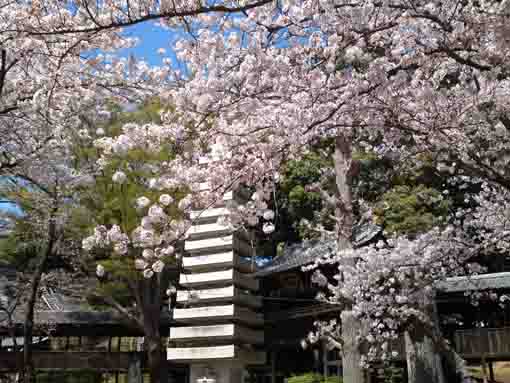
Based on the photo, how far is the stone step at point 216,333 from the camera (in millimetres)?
15000

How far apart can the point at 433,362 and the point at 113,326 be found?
36.6 feet

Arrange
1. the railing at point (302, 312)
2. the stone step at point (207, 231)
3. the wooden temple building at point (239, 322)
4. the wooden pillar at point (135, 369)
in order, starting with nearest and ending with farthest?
1. the wooden temple building at point (239, 322)
2. the railing at point (302, 312)
3. the stone step at point (207, 231)
4. the wooden pillar at point (135, 369)

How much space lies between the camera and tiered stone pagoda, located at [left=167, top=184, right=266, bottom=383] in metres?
15.1

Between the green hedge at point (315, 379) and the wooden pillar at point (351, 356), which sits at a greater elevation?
the wooden pillar at point (351, 356)

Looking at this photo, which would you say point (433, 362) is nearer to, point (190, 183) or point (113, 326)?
point (190, 183)

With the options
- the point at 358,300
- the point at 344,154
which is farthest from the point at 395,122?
the point at 358,300

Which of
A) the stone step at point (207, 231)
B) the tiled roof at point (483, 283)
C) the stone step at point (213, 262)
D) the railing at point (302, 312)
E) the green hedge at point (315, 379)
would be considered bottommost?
the green hedge at point (315, 379)

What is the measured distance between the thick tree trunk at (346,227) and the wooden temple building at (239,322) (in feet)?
20.0

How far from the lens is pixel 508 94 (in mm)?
4965

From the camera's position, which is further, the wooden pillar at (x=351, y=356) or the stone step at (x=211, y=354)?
the stone step at (x=211, y=354)

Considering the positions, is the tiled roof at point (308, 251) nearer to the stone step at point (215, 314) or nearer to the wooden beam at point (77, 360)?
the stone step at point (215, 314)

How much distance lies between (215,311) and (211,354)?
121 cm

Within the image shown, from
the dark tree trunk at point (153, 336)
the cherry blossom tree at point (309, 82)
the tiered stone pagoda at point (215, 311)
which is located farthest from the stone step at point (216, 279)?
the cherry blossom tree at point (309, 82)

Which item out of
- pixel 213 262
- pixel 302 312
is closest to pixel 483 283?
pixel 302 312
